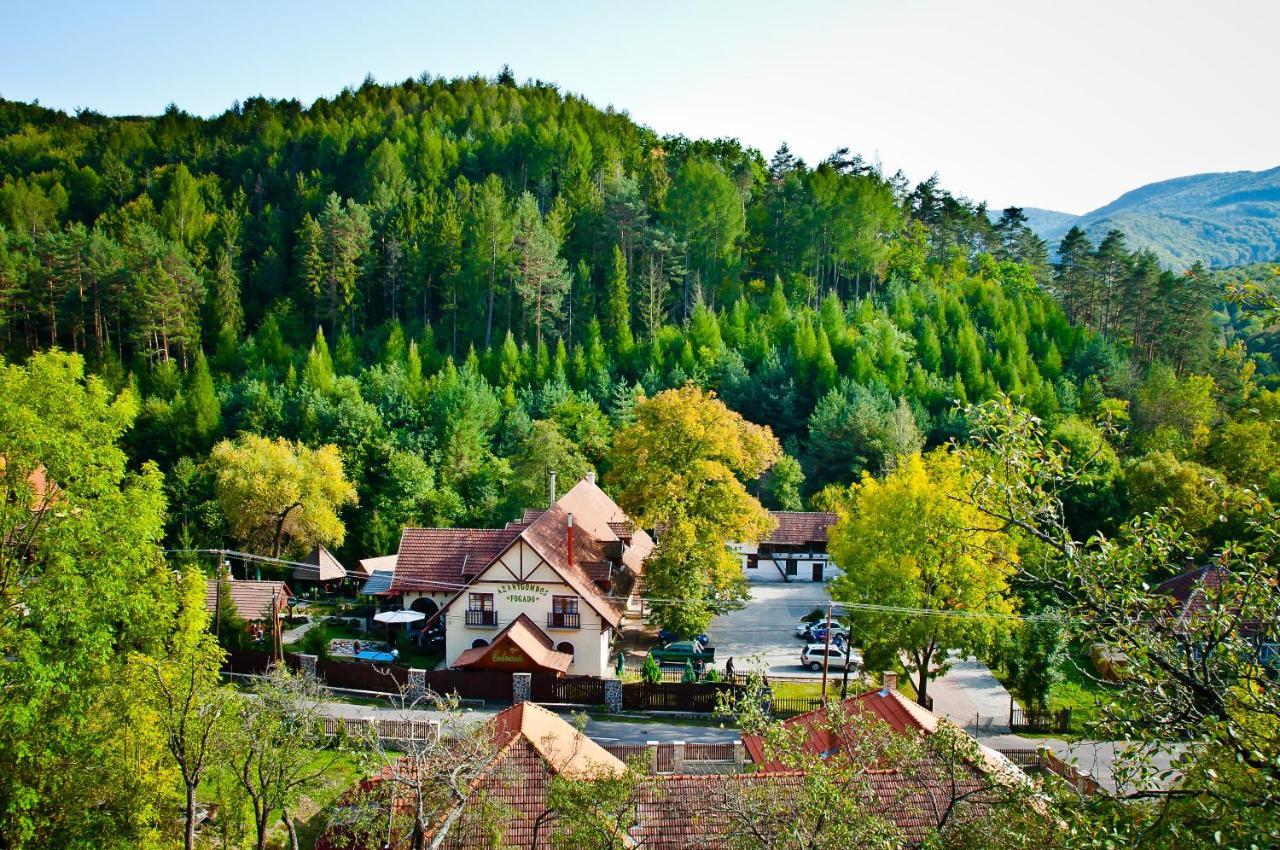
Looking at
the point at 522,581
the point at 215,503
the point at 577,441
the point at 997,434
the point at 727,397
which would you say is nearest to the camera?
the point at 997,434

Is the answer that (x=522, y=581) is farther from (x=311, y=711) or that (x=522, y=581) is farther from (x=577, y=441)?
(x=577, y=441)

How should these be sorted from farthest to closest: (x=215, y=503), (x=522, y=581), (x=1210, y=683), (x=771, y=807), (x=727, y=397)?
1. (x=727, y=397)
2. (x=215, y=503)
3. (x=522, y=581)
4. (x=771, y=807)
5. (x=1210, y=683)

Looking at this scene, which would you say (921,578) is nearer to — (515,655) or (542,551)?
(542,551)

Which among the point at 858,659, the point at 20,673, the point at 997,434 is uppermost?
the point at 997,434

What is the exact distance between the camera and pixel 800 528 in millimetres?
41625

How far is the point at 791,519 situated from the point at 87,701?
31449mm

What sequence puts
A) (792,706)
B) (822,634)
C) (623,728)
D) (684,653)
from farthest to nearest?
1. (822,634)
2. (684,653)
3. (792,706)
4. (623,728)

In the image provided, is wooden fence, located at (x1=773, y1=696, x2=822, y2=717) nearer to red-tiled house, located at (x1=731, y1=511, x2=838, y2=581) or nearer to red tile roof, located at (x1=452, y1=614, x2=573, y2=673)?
red tile roof, located at (x1=452, y1=614, x2=573, y2=673)

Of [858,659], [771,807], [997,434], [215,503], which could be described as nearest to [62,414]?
[771,807]

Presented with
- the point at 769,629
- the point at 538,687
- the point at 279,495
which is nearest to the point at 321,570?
the point at 279,495

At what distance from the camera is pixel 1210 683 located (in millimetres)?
6141

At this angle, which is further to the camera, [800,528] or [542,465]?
[542,465]

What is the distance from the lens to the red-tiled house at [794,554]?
41.3 metres

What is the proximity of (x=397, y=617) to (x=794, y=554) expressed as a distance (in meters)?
A: 18.0
